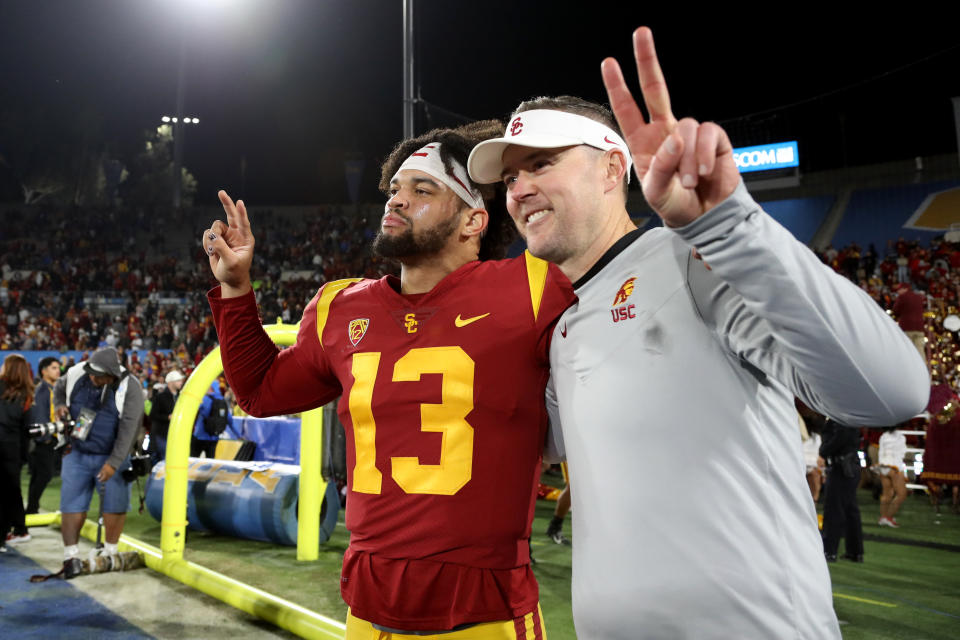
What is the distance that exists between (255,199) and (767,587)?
42.7 metres

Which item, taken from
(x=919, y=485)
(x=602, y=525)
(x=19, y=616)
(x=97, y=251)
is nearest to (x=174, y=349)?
(x=97, y=251)

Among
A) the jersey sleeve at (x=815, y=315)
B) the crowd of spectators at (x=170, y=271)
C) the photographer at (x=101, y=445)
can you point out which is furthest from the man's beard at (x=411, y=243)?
the crowd of spectators at (x=170, y=271)

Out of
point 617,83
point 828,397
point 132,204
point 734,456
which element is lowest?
point 734,456

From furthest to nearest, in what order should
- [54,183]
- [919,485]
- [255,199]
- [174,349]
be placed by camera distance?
[255,199], [54,183], [174,349], [919,485]

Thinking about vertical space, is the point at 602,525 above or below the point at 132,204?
below

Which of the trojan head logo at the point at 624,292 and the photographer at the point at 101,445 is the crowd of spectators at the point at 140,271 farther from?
the trojan head logo at the point at 624,292

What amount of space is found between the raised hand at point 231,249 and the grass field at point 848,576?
3.41m

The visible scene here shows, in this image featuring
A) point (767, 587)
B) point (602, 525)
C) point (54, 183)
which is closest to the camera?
point (767, 587)

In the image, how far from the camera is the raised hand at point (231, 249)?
248 cm

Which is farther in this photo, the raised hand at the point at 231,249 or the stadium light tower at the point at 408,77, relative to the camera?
the stadium light tower at the point at 408,77

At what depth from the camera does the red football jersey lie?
210 centimetres

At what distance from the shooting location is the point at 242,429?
1070cm

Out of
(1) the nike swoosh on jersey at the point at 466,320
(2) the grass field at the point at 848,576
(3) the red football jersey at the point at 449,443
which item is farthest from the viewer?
(2) the grass field at the point at 848,576

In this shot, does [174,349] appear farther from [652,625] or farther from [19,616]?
[652,625]
